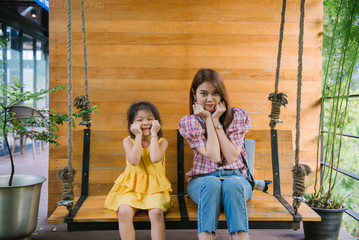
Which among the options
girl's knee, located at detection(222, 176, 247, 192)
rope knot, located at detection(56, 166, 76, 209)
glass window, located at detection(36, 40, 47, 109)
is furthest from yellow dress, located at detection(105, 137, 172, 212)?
glass window, located at detection(36, 40, 47, 109)

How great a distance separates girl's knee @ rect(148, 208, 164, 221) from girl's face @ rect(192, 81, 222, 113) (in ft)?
2.15

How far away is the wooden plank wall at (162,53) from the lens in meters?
2.49

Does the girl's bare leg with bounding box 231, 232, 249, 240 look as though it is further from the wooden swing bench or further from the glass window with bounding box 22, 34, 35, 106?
the glass window with bounding box 22, 34, 35, 106

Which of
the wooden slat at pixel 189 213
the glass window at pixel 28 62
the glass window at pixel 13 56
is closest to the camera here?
the wooden slat at pixel 189 213

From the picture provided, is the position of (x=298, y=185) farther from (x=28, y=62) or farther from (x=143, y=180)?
(x=28, y=62)

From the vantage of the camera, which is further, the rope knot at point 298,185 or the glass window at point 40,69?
→ the glass window at point 40,69

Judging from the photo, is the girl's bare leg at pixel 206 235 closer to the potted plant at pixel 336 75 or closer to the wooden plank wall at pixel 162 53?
the potted plant at pixel 336 75

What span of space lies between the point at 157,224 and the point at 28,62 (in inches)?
269

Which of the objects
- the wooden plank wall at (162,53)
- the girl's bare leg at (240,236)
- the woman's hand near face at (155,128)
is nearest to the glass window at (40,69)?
the wooden plank wall at (162,53)

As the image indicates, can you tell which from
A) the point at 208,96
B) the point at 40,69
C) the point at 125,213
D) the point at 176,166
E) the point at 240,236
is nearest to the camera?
the point at 240,236

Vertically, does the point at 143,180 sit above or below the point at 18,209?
above

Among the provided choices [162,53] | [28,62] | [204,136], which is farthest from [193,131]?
[28,62]

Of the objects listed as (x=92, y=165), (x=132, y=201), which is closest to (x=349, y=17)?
(x=132, y=201)

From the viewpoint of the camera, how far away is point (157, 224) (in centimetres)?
147
